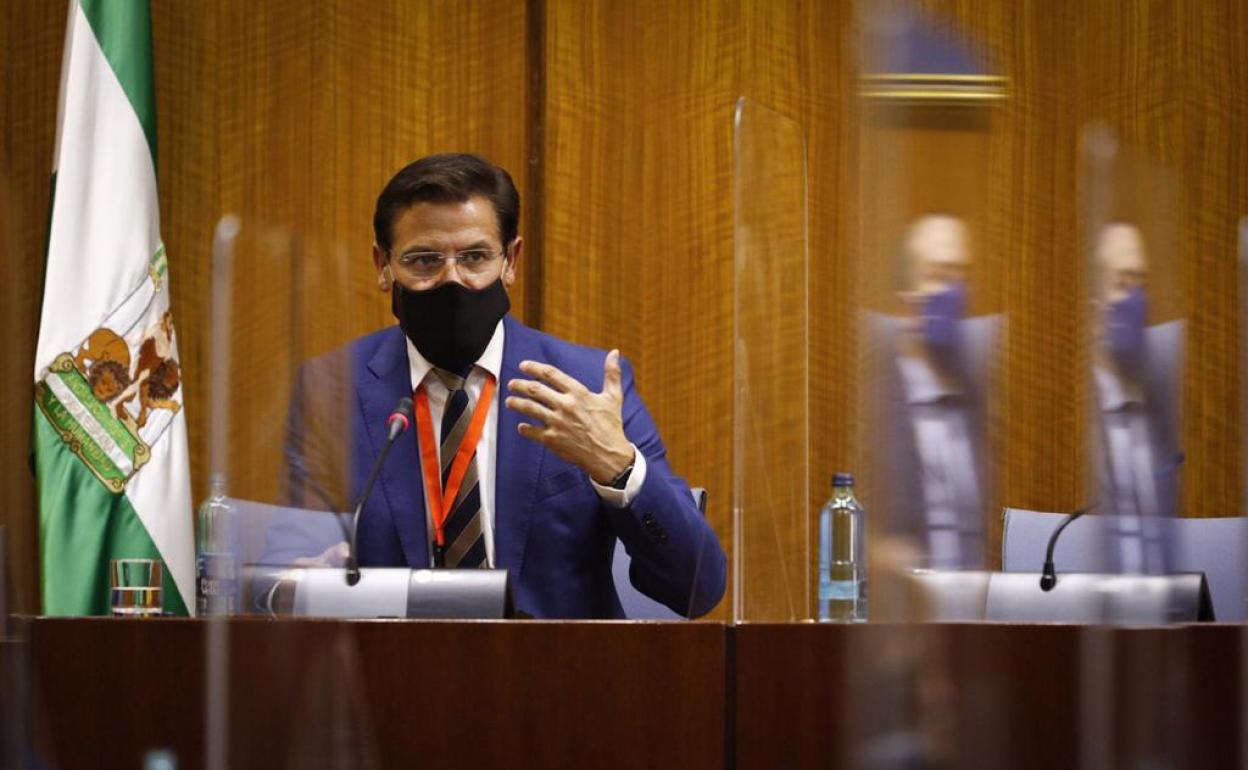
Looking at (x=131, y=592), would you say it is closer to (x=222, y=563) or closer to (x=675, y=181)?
(x=222, y=563)

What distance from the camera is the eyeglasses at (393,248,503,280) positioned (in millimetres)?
2557

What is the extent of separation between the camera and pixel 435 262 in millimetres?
2564

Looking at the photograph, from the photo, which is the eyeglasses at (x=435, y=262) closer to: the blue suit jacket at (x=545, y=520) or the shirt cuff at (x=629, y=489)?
the blue suit jacket at (x=545, y=520)

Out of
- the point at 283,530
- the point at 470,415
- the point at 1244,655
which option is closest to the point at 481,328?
the point at 470,415

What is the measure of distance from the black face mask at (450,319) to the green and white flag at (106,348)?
1.11 meters

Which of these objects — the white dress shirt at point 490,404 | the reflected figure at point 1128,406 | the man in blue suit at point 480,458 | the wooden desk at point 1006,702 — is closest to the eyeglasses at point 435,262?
the man in blue suit at point 480,458

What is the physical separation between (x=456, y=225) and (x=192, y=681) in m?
1.01

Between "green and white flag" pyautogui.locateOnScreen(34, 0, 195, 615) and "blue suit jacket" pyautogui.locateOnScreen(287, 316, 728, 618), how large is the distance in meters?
0.96

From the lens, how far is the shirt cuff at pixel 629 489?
236cm

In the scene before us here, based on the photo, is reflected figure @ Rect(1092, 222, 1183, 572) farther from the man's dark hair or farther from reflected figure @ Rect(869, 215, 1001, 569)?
the man's dark hair

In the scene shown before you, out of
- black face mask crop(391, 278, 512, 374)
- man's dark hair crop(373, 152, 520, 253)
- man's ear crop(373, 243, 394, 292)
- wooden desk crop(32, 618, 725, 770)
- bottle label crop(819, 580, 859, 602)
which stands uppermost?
man's dark hair crop(373, 152, 520, 253)

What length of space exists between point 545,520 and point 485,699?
0.79m

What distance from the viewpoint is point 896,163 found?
0.77 meters

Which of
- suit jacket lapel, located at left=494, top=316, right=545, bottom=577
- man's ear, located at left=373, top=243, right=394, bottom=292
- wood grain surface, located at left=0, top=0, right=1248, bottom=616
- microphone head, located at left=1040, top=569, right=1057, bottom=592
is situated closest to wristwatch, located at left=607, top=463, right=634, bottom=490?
suit jacket lapel, located at left=494, top=316, right=545, bottom=577
